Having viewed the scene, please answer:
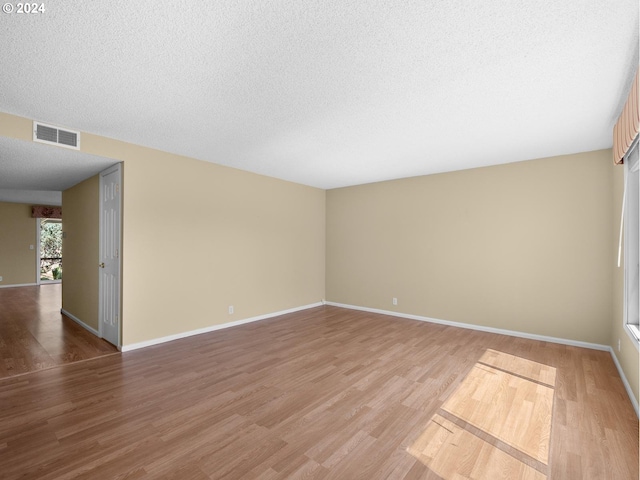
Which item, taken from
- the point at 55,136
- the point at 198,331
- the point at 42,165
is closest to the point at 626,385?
the point at 198,331

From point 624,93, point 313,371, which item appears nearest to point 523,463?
point 313,371

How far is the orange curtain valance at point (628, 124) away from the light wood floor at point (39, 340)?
5512mm

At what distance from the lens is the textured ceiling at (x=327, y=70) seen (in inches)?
65.3

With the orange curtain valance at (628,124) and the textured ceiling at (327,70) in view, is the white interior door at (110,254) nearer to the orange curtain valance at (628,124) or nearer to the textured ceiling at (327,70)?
the textured ceiling at (327,70)

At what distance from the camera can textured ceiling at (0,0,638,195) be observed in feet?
5.44

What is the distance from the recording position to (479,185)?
474 cm

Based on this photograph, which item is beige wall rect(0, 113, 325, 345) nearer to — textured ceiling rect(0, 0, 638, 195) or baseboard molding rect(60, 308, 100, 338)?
textured ceiling rect(0, 0, 638, 195)

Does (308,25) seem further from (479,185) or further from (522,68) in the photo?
(479,185)

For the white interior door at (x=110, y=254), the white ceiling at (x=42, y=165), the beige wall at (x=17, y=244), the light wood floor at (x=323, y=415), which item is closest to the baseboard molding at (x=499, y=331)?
the light wood floor at (x=323, y=415)

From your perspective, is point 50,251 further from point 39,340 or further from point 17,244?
point 39,340

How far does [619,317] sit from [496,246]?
1.60m

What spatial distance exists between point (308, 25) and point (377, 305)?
197 inches

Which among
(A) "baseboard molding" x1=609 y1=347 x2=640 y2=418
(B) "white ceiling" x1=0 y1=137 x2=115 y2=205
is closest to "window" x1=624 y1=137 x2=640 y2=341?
(A) "baseboard molding" x1=609 y1=347 x2=640 y2=418

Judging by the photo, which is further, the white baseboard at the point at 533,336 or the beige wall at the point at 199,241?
the beige wall at the point at 199,241
